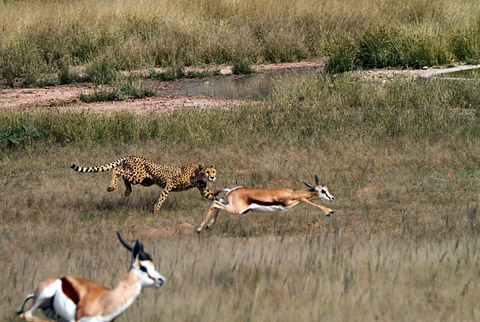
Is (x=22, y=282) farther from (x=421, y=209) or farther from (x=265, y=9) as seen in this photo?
(x=265, y=9)

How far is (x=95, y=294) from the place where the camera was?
4.47 metres

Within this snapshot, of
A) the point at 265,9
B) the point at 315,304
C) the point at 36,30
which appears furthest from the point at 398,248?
the point at 265,9

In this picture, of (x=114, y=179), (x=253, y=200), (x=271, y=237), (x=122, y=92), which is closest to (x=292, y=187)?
(x=114, y=179)

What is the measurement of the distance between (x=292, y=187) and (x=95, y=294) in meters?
6.20

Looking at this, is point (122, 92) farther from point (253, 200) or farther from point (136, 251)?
point (136, 251)

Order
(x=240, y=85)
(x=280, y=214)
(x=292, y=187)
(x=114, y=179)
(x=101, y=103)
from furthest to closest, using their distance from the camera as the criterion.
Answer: (x=240, y=85) < (x=101, y=103) < (x=292, y=187) < (x=114, y=179) < (x=280, y=214)

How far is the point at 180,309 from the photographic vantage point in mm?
5227

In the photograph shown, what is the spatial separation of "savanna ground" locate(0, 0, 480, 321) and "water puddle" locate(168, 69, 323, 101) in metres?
1.19

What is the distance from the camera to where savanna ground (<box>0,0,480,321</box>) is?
5.59m

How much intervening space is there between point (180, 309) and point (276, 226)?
3308 millimetres

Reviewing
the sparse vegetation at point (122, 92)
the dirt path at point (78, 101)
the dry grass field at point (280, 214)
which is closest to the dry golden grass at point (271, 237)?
the dry grass field at point (280, 214)

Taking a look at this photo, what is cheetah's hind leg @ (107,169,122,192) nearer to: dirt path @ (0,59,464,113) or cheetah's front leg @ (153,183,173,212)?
cheetah's front leg @ (153,183,173,212)

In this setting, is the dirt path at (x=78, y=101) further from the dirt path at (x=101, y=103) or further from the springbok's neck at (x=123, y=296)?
the springbok's neck at (x=123, y=296)

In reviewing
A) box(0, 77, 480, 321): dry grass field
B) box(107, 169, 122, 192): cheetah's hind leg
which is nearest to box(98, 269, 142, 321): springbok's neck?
box(0, 77, 480, 321): dry grass field
